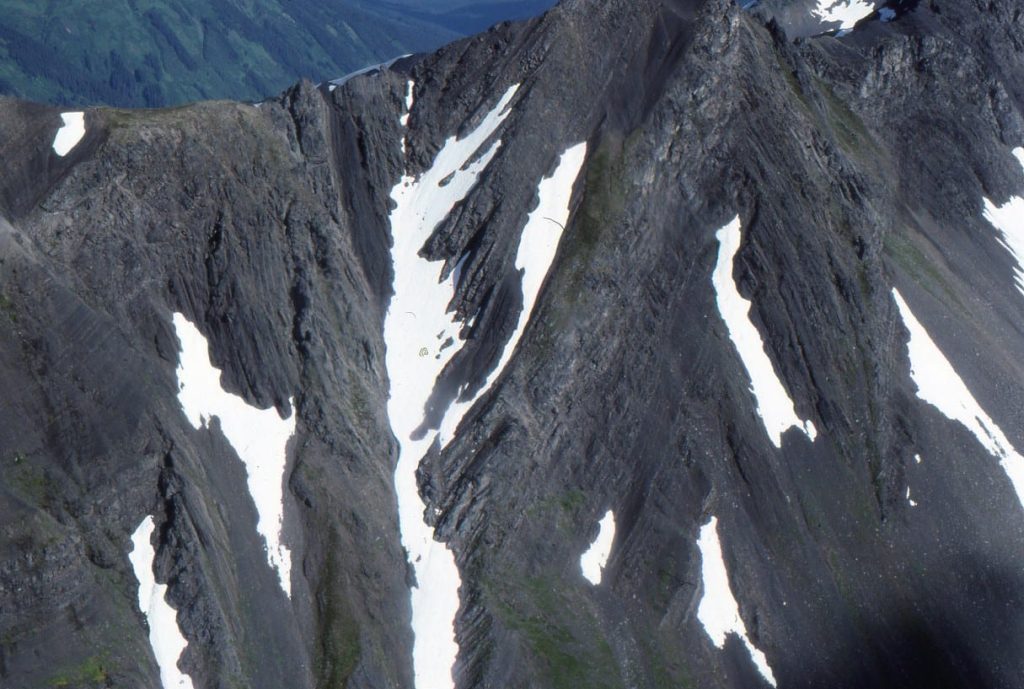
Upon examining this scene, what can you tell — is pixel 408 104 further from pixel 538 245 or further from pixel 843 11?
pixel 843 11

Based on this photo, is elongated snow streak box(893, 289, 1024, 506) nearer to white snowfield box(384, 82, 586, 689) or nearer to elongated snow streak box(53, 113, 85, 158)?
white snowfield box(384, 82, 586, 689)

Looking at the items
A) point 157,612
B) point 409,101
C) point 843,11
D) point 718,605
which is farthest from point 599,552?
point 843,11


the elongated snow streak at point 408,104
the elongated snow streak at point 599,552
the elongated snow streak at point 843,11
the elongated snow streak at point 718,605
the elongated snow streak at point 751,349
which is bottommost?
the elongated snow streak at point 718,605

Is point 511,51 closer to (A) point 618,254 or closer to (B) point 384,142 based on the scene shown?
(B) point 384,142

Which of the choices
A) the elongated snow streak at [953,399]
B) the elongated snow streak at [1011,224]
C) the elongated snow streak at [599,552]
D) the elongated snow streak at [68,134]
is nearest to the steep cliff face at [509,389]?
the elongated snow streak at [599,552]

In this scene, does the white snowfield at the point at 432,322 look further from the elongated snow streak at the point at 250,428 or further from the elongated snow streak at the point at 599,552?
the elongated snow streak at the point at 599,552
